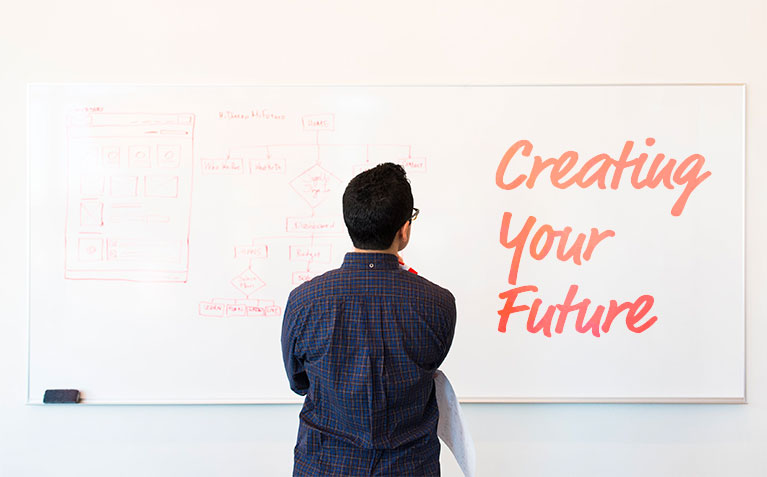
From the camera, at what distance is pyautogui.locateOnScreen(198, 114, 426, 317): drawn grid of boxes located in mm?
1766

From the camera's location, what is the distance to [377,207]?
105 centimetres

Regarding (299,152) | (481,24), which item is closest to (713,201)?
(481,24)

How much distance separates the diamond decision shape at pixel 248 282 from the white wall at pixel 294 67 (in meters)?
0.42

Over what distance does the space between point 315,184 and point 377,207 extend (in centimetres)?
76

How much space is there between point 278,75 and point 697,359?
5.78ft

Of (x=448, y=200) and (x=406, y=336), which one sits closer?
(x=406, y=336)

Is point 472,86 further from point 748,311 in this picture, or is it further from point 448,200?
point 748,311

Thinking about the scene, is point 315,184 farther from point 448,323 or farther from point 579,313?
point 579,313

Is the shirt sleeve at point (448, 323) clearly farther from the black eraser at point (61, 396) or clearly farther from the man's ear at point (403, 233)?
the black eraser at point (61, 396)

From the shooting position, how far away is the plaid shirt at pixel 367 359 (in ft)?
3.46

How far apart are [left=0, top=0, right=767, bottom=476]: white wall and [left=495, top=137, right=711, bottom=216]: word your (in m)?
0.22

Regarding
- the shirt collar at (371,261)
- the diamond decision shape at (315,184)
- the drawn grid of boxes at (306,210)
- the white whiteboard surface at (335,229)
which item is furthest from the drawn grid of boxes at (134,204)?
the shirt collar at (371,261)

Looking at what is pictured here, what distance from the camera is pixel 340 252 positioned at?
5.79ft

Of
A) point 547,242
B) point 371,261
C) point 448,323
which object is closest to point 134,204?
point 371,261
